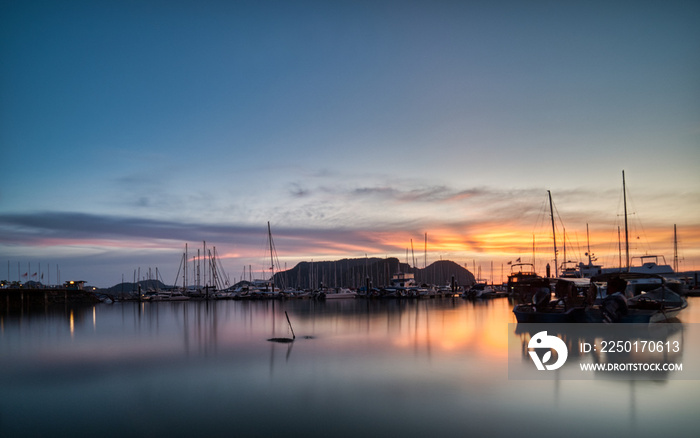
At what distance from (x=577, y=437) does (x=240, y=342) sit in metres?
25.1

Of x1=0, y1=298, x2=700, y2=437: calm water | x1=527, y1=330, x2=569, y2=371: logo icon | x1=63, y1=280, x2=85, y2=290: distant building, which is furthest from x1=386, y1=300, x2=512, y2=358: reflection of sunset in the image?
x1=63, y1=280, x2=85, y2=290: distant building

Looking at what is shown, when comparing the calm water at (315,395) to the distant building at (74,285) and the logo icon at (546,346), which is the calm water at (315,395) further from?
the distant building at (74,285)

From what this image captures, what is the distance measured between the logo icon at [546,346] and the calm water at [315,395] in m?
1.63

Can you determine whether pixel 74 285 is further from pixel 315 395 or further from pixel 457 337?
pixel 315 395

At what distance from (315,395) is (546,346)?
15.8 meters

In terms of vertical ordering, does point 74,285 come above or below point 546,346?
below

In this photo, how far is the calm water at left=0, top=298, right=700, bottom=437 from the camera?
13.7 m

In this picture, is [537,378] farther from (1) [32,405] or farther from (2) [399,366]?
(1) [32,405]

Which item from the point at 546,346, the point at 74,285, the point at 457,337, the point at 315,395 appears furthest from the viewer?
the point at 74,285

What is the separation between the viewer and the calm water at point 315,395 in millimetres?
13727

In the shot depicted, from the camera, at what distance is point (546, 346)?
89.2 ft

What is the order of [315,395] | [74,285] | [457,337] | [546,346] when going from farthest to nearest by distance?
[74,285] < [457,337] < [546,346] < [315,395]

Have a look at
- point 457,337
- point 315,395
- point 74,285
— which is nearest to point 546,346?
point 457,337

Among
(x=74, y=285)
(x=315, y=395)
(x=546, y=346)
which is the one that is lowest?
(x=74, y=285)
